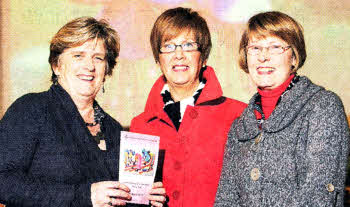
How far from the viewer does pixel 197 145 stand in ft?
9.68

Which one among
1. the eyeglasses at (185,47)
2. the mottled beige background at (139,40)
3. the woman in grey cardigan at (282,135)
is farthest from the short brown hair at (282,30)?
the mottled beige background at (139,40)

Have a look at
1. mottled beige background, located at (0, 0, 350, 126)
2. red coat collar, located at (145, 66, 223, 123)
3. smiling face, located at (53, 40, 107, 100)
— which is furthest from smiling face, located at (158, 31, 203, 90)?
mottled beige background, located at (0, 0, 350, 126)

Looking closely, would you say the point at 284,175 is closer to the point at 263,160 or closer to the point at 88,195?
the point at 263,160

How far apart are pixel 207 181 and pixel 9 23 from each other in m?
3.23

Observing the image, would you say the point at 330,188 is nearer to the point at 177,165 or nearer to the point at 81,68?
the point at 177,165

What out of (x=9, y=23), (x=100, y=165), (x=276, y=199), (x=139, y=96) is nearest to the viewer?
(x=276, y=199)

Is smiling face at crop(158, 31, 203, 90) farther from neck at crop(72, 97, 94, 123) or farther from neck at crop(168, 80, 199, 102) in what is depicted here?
neck at crop(72, 97, 94, 123)

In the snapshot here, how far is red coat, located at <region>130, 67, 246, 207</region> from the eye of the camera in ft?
9.51

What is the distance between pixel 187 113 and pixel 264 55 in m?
0.75

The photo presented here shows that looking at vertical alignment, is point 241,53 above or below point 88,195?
above

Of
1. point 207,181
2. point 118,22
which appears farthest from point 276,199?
point 118,22

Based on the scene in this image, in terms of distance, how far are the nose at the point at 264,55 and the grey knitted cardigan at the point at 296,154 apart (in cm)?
25

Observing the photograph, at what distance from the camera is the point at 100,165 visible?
2.74 m

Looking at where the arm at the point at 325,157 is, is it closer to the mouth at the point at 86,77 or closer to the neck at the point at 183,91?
the neck at the point at 183,91
